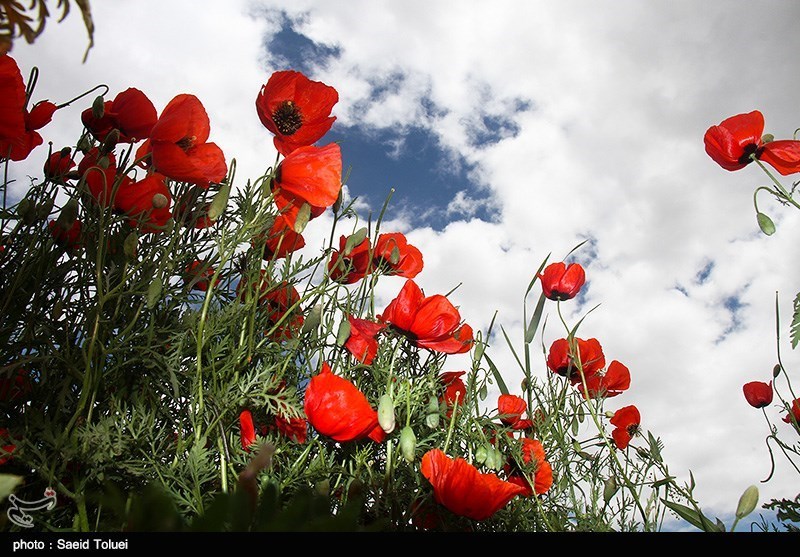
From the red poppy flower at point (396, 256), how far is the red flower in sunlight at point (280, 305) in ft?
0.57

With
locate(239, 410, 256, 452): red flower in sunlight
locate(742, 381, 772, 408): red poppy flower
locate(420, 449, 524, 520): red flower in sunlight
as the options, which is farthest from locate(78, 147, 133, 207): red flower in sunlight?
locate(742, 381, 772, 408): red poppy flower

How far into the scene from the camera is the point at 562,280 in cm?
143

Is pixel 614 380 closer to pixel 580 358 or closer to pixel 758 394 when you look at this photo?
pixel 580 358

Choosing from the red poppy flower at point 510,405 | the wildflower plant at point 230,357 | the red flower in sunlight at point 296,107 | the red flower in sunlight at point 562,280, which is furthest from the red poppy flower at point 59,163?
the red flower in sunlight at point 562,280

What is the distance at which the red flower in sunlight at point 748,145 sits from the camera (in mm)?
1313

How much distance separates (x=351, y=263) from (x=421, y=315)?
0.50 feet

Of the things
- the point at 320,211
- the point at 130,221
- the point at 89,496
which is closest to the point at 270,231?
the point at 320,211

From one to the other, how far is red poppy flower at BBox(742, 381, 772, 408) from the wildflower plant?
0.65 metres

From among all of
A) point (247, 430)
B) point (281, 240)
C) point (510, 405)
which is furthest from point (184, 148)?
point (510, 405)

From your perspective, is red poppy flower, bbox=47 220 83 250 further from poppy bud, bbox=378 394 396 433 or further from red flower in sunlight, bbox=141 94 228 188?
A: poppy bud, bbox=378 394 396 433

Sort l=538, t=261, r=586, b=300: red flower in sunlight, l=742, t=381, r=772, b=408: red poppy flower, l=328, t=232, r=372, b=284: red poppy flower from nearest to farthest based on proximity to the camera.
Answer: l=328, t=232, r=372, b=284: red poppy flower, l=538, t=261, r=586, b=300: red flower in sunlight, l=742, t=381, r=772, b=408: red poppy flower

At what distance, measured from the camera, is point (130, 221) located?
3.22 ft

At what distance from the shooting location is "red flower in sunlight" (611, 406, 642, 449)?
4.56ft

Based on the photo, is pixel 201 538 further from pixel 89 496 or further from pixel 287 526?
pixel 89 496
